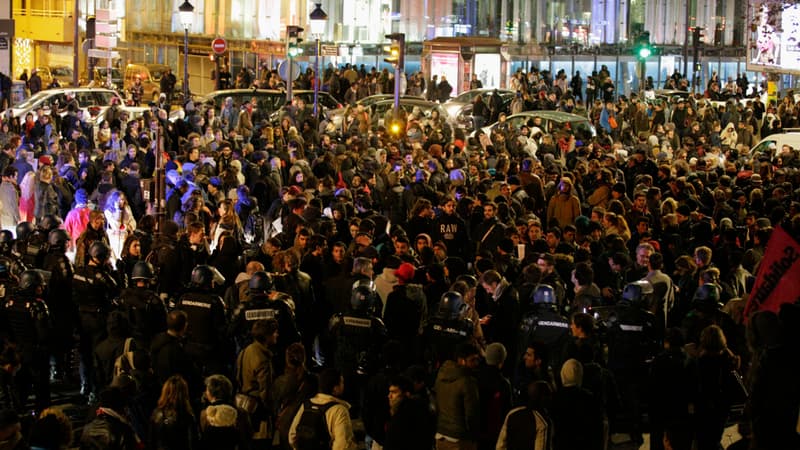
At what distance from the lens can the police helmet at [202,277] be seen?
36.4 ft

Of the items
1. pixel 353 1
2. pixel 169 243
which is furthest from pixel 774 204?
pixel 353 1

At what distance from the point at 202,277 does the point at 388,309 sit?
64.6 inches

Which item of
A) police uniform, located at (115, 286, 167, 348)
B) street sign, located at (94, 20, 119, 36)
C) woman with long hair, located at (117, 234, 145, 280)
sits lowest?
police uniform, located at (115, 286, 167, 348)

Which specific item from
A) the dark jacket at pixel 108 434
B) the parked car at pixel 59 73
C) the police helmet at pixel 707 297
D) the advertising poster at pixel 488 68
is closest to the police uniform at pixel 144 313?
the dark jacket at pixel 108 434

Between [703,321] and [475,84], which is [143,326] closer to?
[703,321]

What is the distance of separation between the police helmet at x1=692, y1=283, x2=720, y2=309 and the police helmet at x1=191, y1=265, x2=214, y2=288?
4.24 m

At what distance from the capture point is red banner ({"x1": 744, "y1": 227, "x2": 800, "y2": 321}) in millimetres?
10009

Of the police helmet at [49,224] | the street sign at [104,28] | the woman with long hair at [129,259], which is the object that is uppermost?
the street sign at [104,28]

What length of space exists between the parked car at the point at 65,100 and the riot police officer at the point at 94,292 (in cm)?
1941

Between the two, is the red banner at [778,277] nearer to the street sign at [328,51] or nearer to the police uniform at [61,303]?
the police uniform at [61,303]

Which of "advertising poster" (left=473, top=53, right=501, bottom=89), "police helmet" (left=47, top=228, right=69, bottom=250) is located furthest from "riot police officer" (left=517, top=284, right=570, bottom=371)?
"advertising poster" (left=473, top=53, right=501, bottom=89)

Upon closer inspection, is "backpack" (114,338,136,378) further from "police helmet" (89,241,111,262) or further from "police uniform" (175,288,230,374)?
"police helmet" (89,241,111,262)

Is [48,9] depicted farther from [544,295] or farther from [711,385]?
[711,385]

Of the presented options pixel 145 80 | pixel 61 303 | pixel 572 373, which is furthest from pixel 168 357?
pixel 145 80
